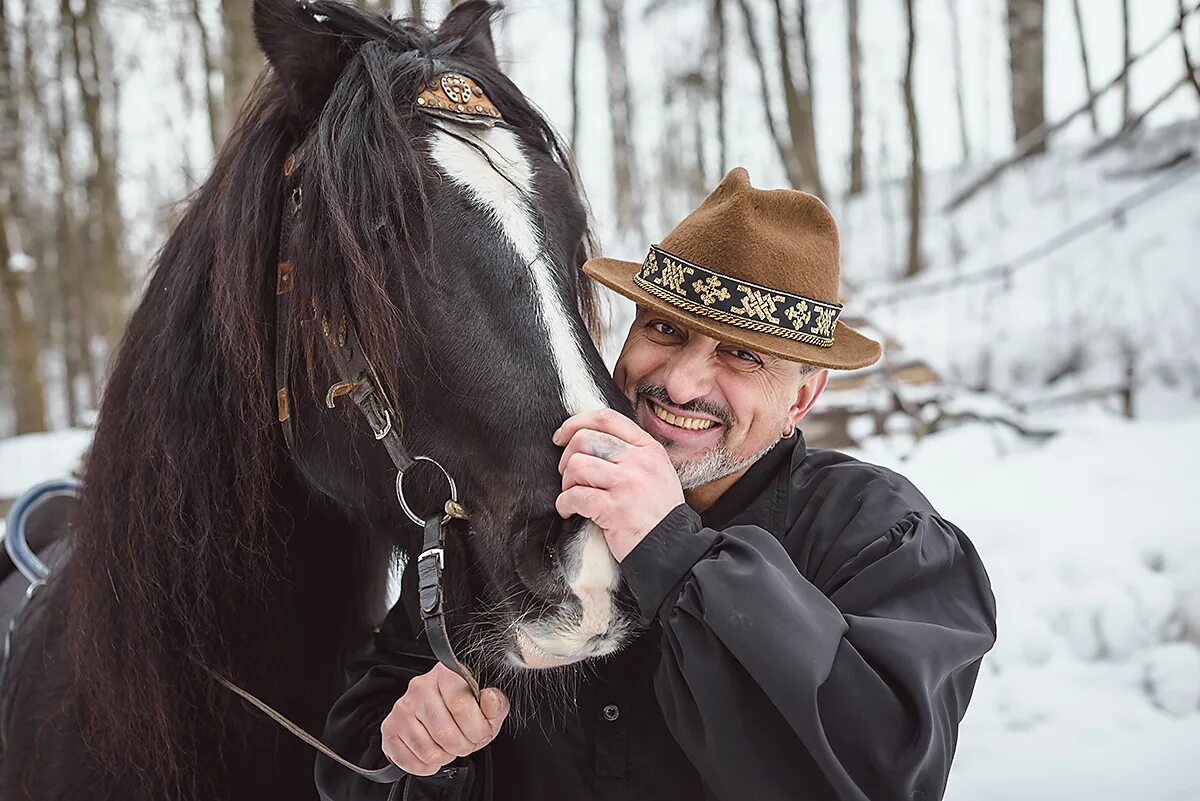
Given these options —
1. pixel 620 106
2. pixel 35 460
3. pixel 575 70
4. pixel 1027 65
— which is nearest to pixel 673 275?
pixel 35 460

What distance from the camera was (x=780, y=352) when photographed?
1516 millimetres

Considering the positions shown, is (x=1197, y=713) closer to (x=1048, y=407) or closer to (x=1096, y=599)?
(x=1096, y=599)

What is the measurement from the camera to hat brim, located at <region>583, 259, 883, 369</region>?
4.98ft

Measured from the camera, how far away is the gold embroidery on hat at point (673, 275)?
1.59m

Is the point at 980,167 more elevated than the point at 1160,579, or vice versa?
the point at 980,167

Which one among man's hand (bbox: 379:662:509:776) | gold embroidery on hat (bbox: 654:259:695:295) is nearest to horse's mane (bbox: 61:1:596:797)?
gold embroidery on hat (bbox: 654:259:695:295)

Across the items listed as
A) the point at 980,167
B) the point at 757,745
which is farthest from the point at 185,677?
the point at 980,167

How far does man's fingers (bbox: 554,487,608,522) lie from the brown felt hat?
0.46 metres

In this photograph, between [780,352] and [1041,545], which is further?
[1041,545]

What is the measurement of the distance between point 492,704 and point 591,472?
1.49 feet

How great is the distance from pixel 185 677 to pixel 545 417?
3.10 ft

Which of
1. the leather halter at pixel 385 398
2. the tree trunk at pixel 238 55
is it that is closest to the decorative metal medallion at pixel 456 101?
the leather halter at pixel 385 398

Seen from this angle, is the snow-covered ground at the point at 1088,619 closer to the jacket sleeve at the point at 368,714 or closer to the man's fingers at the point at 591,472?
the jacket sleeve at the point at 368,714

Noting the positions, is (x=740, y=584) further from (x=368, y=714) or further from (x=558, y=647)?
(x=368, y=714)
